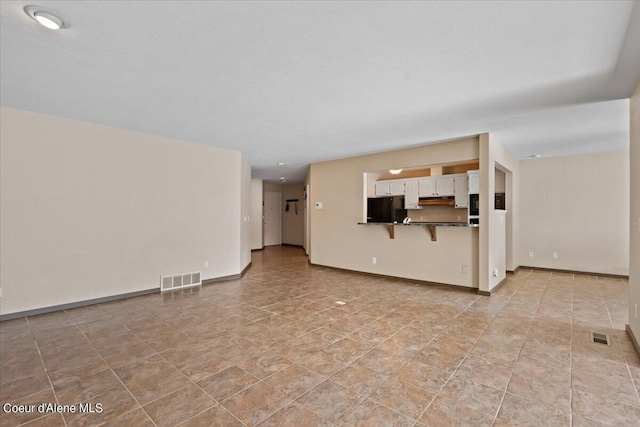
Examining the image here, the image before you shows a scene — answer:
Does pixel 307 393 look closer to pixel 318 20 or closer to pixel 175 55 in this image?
pixel 318 20

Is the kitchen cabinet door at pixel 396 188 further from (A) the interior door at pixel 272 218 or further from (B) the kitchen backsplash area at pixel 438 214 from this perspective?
(A) the interior door at pixel 272 218

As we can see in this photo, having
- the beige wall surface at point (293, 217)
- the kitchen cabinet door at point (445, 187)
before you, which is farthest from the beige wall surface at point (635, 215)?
the beige wall surface at point (293, 217)

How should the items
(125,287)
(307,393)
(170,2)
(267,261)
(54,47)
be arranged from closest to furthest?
(170,2) < (307,393) < (54,47) < (125,287) < (267,261)

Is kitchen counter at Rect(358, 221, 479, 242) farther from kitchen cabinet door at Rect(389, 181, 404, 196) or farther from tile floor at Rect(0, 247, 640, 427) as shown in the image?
tile floor at Rect(0, 247, 640, 427)

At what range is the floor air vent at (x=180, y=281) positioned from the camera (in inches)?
189

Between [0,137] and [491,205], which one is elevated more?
[0,137]

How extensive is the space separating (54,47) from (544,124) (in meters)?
5.53

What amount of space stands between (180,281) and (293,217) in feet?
22.1

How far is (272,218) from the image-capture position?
11562 mm

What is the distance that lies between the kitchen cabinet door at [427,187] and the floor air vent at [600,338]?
10.6 ft

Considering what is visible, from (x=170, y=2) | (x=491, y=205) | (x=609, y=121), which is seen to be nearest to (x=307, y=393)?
(x=170, y=2)

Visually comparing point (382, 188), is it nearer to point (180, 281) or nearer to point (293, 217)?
point (180, 281)

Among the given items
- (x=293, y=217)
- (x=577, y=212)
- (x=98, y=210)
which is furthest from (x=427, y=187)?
(x=293, y=217)

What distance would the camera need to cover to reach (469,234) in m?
4.84
